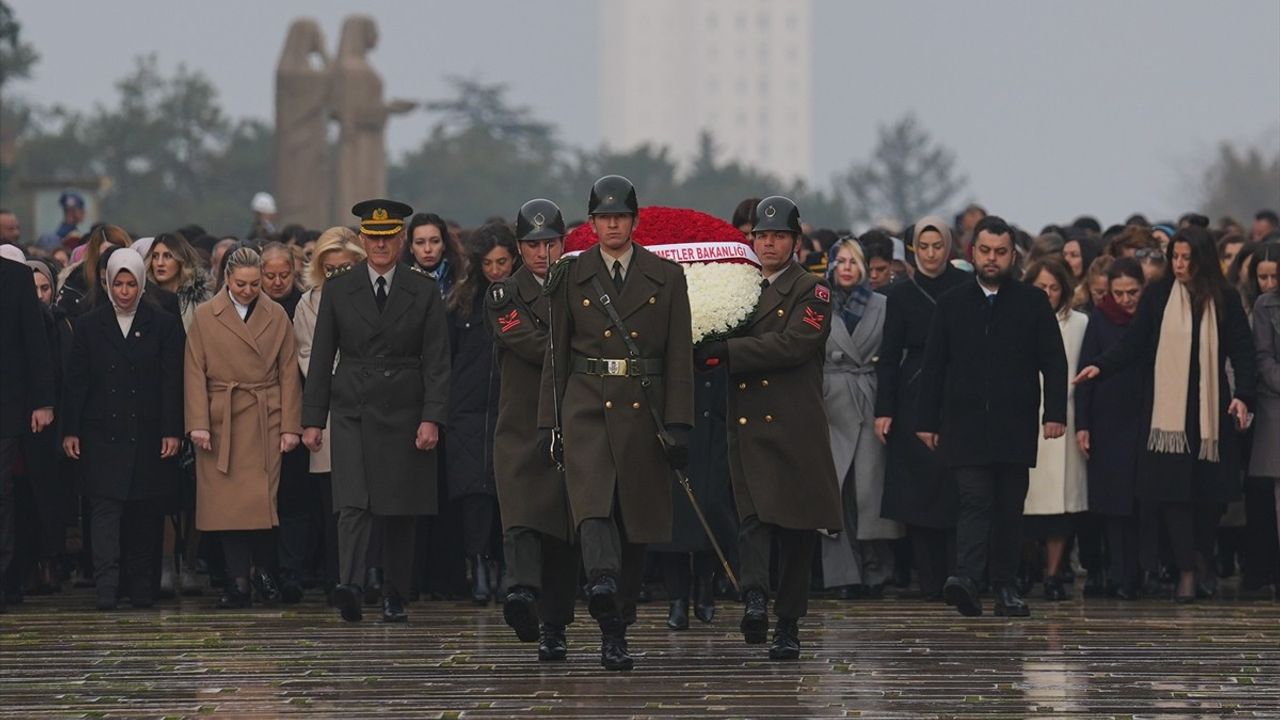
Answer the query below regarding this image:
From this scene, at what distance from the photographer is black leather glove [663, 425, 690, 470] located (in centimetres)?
1174

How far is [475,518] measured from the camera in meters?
15.3

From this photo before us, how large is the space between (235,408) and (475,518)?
4.60 feet

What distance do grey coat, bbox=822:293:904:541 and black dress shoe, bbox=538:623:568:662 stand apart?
4068 millimetres

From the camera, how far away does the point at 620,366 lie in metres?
11.8

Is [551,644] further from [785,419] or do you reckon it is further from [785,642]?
[785,419]

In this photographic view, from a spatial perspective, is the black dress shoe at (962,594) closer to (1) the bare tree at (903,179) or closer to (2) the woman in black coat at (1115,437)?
(2) the woman in black coat at (1115,437)

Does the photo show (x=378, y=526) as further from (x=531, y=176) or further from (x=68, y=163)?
(x=531, y=176)

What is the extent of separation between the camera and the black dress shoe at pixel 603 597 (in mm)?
11484

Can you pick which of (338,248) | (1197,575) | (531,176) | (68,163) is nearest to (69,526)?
(338,248)

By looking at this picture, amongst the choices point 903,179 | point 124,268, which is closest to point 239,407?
point 124,268

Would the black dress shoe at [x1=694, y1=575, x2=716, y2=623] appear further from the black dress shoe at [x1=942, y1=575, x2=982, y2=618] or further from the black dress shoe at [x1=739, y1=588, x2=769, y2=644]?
the black dress shoe at [x1=739, y1=588, x2=769, y2=644]

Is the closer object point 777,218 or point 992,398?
point 777,218

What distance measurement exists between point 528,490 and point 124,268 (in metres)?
4.04

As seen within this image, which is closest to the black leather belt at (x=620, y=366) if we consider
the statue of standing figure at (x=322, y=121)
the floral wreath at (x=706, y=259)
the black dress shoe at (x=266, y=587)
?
the floral wreath at (x=706, y=259)
